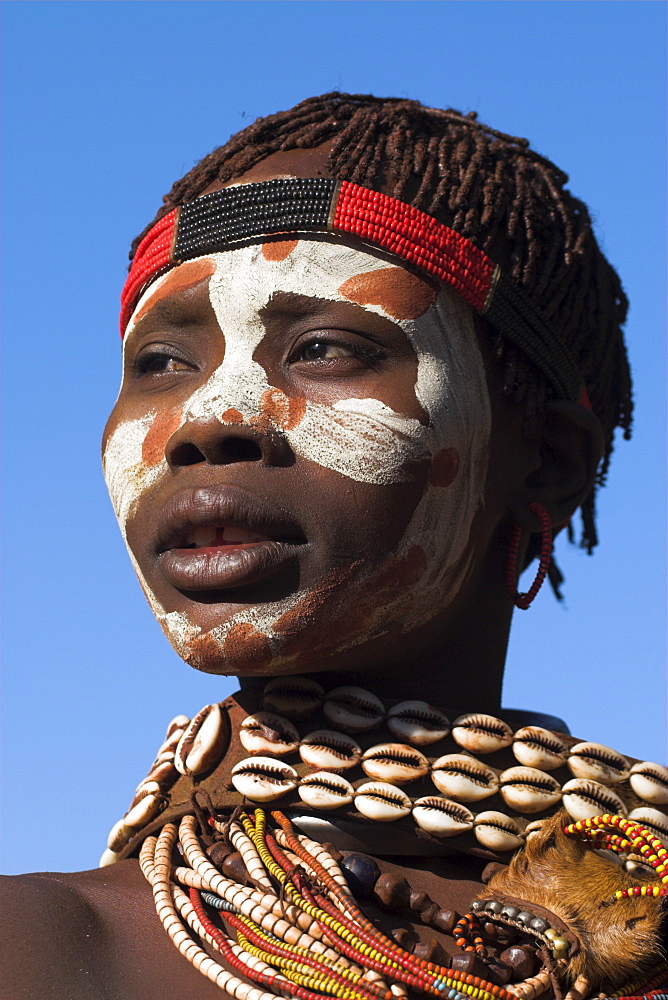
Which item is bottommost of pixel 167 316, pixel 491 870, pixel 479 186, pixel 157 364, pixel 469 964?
pixel 469 964

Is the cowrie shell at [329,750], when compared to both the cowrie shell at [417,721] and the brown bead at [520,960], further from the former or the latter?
the brown bead at [520,960]

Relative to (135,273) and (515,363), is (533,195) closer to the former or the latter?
(515,363)

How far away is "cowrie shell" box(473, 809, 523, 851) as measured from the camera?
319 centimetres

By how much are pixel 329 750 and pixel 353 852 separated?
0.78 ft

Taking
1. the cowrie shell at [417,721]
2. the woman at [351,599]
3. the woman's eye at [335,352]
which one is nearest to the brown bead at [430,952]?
the woman at [351,599]

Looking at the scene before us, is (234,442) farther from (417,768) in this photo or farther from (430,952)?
(430,952)

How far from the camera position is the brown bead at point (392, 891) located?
3.08m

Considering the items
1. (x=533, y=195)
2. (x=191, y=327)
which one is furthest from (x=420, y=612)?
(x=533, y=195)

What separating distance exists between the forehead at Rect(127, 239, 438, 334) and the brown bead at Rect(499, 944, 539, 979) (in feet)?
4.95

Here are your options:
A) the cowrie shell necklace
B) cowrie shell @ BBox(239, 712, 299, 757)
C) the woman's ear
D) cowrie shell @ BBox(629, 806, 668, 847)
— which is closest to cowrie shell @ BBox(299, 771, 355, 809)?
the cowrie shell necklace

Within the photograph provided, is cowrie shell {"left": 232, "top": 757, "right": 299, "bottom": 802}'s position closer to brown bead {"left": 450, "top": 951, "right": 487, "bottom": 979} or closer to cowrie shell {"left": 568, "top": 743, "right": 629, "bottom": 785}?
brown bead {"left": 450, "top": 951, "right": 487, "bottom": 979}

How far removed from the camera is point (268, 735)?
10.9 feet

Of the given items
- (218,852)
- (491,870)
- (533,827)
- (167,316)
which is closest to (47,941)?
(218,852)

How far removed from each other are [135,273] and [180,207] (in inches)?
10.1
